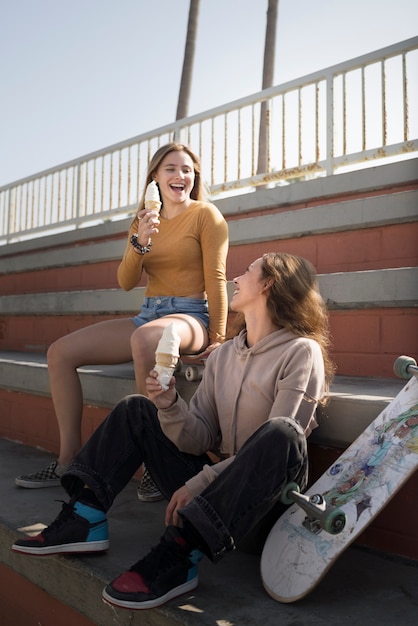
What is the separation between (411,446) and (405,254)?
1531mm

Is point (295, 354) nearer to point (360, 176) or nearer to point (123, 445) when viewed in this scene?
point (123, 445)

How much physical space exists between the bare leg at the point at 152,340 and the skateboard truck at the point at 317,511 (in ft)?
3.06

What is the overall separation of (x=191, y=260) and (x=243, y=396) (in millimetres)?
971

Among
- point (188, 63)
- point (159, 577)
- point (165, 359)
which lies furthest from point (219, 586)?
point (188, 63)

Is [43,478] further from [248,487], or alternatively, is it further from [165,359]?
[248,487]

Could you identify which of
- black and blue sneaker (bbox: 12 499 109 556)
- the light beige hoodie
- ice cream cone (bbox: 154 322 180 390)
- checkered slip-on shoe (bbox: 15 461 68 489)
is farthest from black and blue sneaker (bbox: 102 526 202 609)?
checkered slip-on shoe (bbox: 15 461 68 489)

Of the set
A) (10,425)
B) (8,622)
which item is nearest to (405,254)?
(8,622)

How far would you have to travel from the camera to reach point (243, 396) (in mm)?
1954

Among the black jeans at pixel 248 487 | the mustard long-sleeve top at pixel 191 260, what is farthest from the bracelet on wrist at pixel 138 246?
the black jeans at pixel 248 487

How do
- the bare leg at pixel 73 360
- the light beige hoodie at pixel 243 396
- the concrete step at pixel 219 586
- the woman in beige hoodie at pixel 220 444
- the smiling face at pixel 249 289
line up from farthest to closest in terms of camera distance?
1. the bare leg at pixel 73 360
2. the smiling face at pixel 249 289
3. the light beige hoodie at pixel 243 396
4. the woman in beige hoodie at pixel 220 444
5. the concrete step at pixel 219 586

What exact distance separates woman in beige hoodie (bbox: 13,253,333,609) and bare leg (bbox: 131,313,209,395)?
0.36 meters

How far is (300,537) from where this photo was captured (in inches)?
64.2

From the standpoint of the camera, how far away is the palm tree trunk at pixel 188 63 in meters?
12.3

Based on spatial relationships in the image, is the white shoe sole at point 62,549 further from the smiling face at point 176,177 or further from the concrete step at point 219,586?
the smiling face at point 176,177
